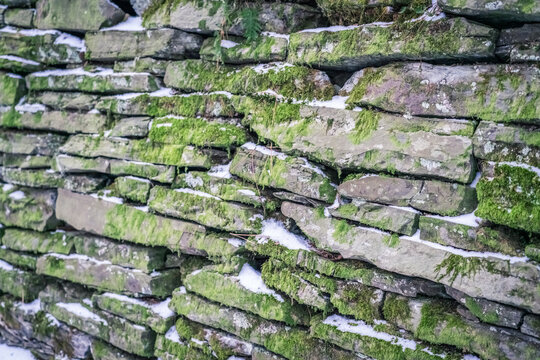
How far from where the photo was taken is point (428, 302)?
3.53m

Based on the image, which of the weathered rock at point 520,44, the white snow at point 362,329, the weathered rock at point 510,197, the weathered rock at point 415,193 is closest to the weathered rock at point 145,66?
the weathered rock at point 415,193

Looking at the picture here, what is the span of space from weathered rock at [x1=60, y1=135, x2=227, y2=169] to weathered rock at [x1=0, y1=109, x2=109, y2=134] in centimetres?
13

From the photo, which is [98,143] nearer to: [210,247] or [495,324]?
[210,247]

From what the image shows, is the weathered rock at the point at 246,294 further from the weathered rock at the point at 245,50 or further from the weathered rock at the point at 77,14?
the weathered rock at the point at 77,14

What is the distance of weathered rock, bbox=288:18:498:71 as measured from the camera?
3320 millimetres

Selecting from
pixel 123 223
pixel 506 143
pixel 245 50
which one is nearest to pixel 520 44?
pixel 506 143

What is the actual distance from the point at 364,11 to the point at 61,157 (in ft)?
13.4

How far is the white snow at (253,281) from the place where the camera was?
4.21 m

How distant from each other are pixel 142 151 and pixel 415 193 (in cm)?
304

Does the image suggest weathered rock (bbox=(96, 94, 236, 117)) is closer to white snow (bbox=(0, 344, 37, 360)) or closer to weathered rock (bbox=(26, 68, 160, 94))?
weathered rock (bbox=(26, 68, 160, 94))

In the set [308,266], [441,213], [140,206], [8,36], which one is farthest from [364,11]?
[8,36]

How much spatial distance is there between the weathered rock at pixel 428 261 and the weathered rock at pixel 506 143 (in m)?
0.75

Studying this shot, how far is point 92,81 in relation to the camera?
5453 millimetres

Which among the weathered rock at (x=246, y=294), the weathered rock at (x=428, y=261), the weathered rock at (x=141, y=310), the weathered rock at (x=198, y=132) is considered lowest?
the weathered rock at (x=141, y=310)
